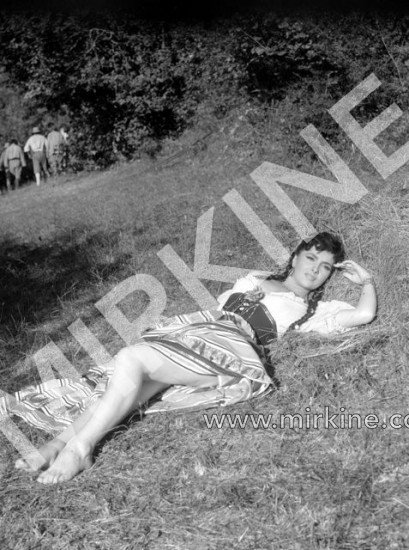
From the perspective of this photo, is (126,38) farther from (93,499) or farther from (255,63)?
(93,499)

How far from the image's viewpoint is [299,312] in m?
3.95

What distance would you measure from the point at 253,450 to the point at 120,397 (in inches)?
26.6

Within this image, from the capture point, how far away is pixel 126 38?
47.8 feet

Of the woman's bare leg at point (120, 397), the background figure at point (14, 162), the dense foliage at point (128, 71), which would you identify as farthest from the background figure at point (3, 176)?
the woman's bare leg at point (120, 397)

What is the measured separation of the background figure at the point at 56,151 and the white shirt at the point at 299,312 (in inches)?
528

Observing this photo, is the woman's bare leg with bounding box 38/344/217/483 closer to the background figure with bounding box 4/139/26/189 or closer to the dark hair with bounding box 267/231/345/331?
the dark hair with bounding box 267/231/345/331

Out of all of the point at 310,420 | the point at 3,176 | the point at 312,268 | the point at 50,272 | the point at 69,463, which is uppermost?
the point at 3,176

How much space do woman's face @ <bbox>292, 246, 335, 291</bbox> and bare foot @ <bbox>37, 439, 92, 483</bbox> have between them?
1.61 meters

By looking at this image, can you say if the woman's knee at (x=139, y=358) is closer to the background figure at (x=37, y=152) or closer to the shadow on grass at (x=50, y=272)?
the shadow on grass at (x=50, y=272)

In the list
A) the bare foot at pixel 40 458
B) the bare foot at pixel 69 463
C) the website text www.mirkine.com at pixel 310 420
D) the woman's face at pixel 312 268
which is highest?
the bare foot at pixel 40 458

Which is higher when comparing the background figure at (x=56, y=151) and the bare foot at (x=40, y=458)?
the background figure at (x=56, y=151)

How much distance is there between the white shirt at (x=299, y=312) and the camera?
387 cm

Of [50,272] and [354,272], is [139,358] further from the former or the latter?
[50,272]

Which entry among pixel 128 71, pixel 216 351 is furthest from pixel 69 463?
pixel 128 71
